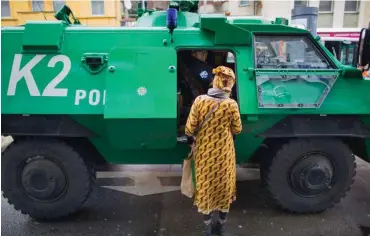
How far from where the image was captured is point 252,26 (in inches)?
155

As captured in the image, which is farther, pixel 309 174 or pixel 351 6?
pixel 351 6

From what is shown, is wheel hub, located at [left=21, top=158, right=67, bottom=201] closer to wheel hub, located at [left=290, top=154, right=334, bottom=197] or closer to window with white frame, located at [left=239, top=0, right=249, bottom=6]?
wheel hub, located at [left=290, top=154, right=334, bottom=197]

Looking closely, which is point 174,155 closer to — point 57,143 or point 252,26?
point 57,143

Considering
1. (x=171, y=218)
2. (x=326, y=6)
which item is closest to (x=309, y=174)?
(x=171, y=218)

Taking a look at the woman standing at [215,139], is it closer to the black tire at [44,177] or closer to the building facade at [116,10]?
the black tire at [44,177]

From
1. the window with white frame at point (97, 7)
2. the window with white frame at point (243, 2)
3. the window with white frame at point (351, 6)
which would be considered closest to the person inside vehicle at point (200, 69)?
the window with white frame at point (97, 7)

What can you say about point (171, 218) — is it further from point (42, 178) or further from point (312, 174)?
point (312, 174)

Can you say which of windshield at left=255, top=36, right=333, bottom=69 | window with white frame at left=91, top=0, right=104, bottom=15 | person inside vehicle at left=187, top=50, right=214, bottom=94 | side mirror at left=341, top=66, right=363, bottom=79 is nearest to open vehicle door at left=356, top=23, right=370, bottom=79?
side mirror at left=341, top=66, right=363, bottom=79

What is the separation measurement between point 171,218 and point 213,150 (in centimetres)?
131

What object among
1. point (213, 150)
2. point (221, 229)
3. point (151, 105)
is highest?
point (151, 105)

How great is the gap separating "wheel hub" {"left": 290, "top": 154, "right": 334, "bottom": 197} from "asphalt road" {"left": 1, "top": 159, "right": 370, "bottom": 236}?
1.26ft

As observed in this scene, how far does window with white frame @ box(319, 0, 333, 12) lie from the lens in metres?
20.6

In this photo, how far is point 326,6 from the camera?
20.6m

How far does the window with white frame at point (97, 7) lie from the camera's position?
1978cm
